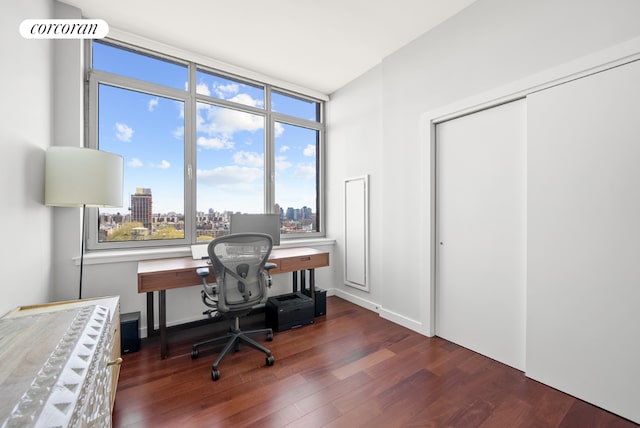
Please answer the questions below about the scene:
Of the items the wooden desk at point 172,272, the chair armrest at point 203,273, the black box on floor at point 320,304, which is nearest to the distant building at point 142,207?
the wooden desk at point 172,272

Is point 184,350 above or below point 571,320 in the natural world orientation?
below

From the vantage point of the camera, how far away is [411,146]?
2.87 metres

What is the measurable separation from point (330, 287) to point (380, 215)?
4.52 feet

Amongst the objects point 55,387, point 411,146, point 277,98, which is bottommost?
point 55,387

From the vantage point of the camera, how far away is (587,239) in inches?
68.7

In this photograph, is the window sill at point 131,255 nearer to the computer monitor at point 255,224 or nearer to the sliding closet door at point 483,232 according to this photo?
the computer monitor at point 255,224

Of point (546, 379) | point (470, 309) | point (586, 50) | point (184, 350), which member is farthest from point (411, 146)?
point (184, 350)

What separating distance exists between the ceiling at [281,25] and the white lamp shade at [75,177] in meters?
1.43

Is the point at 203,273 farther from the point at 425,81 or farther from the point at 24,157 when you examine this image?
the point at 425,81

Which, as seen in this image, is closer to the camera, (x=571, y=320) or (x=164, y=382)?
(x=571, y=320)

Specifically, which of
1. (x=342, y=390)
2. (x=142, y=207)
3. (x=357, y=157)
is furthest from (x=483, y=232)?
(x=142, y=207)

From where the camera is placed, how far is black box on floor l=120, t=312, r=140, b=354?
7.70ft

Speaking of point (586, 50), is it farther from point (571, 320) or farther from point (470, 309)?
point (470, 309)

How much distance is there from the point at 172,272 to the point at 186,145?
1543mm
